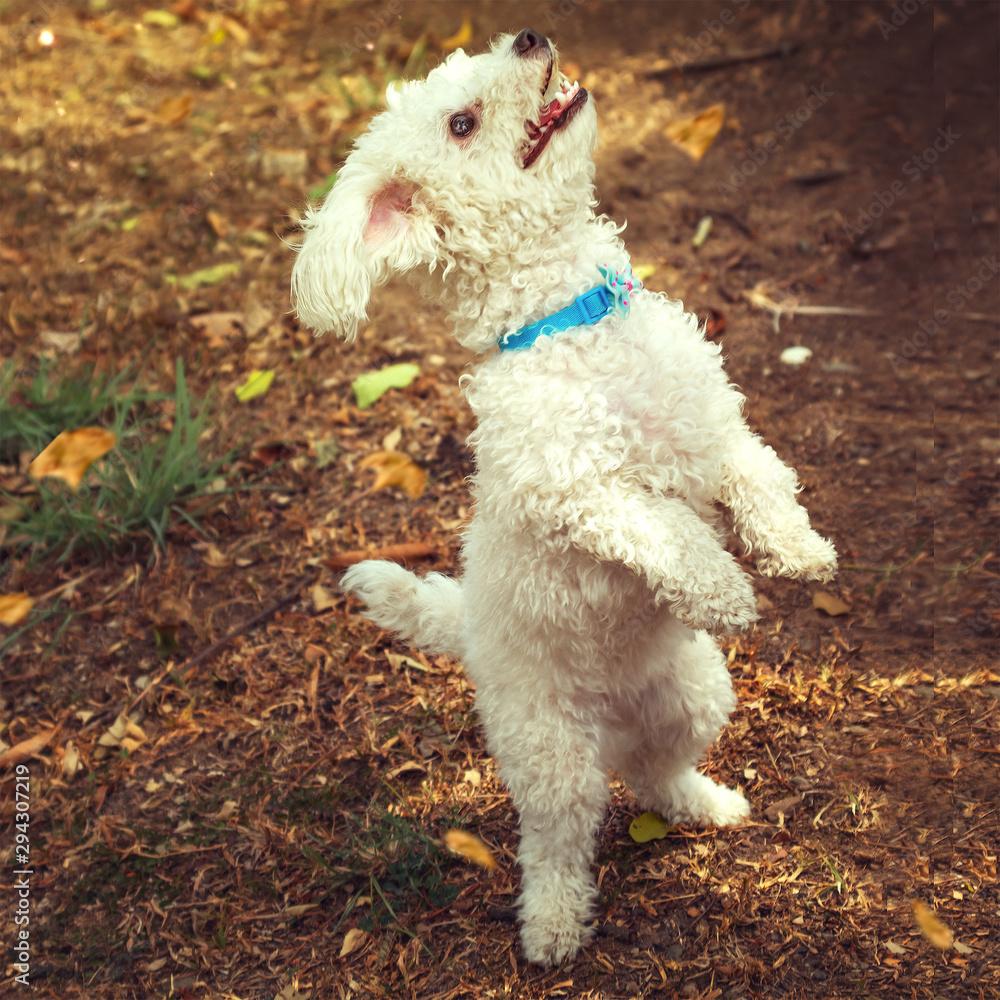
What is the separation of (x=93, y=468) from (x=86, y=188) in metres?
2.29

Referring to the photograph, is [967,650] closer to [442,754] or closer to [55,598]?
[442,754]

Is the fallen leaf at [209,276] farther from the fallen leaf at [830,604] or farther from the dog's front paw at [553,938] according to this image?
the dog's front paw at [553,938]

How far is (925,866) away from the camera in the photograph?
6.57ft

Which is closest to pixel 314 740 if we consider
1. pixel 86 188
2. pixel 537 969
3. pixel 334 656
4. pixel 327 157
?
pixel 334 656

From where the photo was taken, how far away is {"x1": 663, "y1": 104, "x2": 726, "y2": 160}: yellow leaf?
438 centimetres

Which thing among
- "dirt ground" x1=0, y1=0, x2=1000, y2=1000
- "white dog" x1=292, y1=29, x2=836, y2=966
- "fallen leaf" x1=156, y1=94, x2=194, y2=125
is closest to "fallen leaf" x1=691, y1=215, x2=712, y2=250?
"dirt ground" x1=0, y1=0, x2=1000, y2=1000

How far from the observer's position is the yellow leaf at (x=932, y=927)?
72.6 inches

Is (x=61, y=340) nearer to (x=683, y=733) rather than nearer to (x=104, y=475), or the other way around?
(x=104, y=475)

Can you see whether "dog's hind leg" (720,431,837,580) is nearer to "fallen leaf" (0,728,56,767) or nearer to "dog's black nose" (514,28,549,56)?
"dog's black nose" (514,28,549,56)

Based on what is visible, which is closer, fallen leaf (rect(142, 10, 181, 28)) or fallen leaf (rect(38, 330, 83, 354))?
fallen leaf (rect(38, 330, 83, 354))

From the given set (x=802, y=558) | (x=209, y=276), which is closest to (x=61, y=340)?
(x=209, y=276)

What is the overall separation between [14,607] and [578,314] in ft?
7.59

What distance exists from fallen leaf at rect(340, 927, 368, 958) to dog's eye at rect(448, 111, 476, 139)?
1822mm

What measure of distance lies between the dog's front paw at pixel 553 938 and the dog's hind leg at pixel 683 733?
14.7 inches
